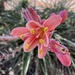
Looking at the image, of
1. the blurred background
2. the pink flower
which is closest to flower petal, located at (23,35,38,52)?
the pink flower

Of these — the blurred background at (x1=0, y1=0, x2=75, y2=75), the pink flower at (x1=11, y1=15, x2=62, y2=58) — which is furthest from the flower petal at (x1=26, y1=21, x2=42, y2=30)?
the blurred background at (x1=0, y1=0, x2=75, y2=75)

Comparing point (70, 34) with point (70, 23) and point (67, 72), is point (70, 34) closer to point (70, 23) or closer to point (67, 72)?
point (70, 23)

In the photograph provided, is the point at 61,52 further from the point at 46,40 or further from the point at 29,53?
the point at 29,53

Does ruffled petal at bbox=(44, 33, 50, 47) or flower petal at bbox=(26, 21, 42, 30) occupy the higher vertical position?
flower petal at bbox=(26, 21, 42, 30)

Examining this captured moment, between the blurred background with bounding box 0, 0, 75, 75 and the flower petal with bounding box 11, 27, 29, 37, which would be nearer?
the flower petal with bounding box 11, 27, 29, 37

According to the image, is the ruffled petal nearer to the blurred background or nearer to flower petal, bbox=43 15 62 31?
flower petal, bbox=43 15 62 31

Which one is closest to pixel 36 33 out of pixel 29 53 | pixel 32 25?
pixel 32 25

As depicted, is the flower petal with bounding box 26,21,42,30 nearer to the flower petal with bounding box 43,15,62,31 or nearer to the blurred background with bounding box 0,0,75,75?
the flower petal with bounding box 43,15,62,31

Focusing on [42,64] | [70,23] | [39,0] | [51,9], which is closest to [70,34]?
[70,23]
